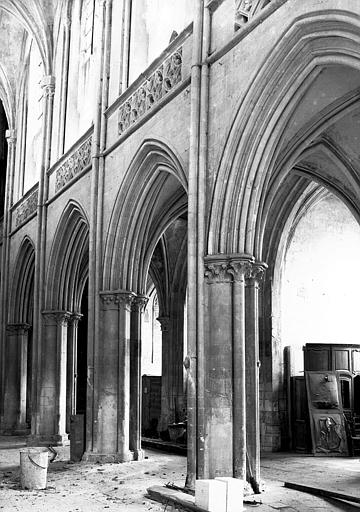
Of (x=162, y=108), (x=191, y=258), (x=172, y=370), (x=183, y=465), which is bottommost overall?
(x=183, y=465)

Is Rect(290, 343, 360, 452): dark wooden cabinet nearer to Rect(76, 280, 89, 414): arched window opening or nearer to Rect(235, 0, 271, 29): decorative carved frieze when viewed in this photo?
Rect(235, 0, 271, 29): decorative carved frieze

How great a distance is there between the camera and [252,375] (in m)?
10.5

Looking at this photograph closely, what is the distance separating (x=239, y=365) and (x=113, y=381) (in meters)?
4.89

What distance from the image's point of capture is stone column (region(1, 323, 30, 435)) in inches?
896

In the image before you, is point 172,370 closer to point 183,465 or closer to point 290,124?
point 183,465

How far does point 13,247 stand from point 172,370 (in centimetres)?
648

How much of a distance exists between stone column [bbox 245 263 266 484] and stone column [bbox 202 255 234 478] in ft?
1.11

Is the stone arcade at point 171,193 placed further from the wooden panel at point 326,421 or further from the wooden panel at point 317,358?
the wooden panel at point 326,421

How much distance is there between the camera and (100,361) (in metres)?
14.7

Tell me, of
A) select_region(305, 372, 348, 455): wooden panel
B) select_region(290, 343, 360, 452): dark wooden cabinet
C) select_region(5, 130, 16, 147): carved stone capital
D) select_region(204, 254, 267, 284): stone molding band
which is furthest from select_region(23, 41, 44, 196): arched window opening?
select_region(204, 254, 267, 284): stone molding band

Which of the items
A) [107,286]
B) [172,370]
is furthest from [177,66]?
[172,370]

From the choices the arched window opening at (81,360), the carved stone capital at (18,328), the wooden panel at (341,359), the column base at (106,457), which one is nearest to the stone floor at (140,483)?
the column base at (106,457)

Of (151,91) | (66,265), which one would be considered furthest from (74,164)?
(151,91)

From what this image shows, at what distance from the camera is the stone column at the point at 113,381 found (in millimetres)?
14229
